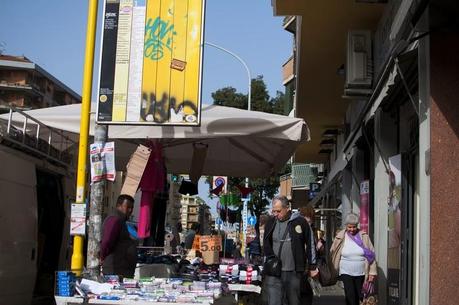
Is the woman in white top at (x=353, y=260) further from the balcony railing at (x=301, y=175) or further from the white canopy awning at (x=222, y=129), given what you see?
the balcony railing at (x=301, y=175)

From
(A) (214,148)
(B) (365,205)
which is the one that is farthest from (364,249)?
(B) (365,205)

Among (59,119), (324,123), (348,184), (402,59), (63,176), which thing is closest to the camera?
(402,59)

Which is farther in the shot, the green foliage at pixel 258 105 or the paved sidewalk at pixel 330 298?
the green foliage at pixel 258 105

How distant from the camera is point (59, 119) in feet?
26.5

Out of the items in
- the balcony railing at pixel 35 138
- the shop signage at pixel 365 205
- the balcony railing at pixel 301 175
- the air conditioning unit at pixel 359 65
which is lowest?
the shop signage at pixel 365 205

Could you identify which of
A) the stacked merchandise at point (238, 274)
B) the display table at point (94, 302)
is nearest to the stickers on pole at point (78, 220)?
the display table at point (94, 302)

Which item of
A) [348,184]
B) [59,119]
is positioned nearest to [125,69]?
[59,119]

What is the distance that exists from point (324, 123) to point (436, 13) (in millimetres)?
14053

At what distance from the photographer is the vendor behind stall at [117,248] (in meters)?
7.17

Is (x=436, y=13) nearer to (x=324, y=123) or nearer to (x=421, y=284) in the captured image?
(x=421, y=284)

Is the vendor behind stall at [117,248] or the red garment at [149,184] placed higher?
the red garment at [149,184]

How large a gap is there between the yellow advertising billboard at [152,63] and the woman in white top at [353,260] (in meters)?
3.71

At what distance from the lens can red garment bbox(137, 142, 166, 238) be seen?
838 cm

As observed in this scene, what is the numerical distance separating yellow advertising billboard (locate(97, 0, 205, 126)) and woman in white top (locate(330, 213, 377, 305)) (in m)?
3.71
